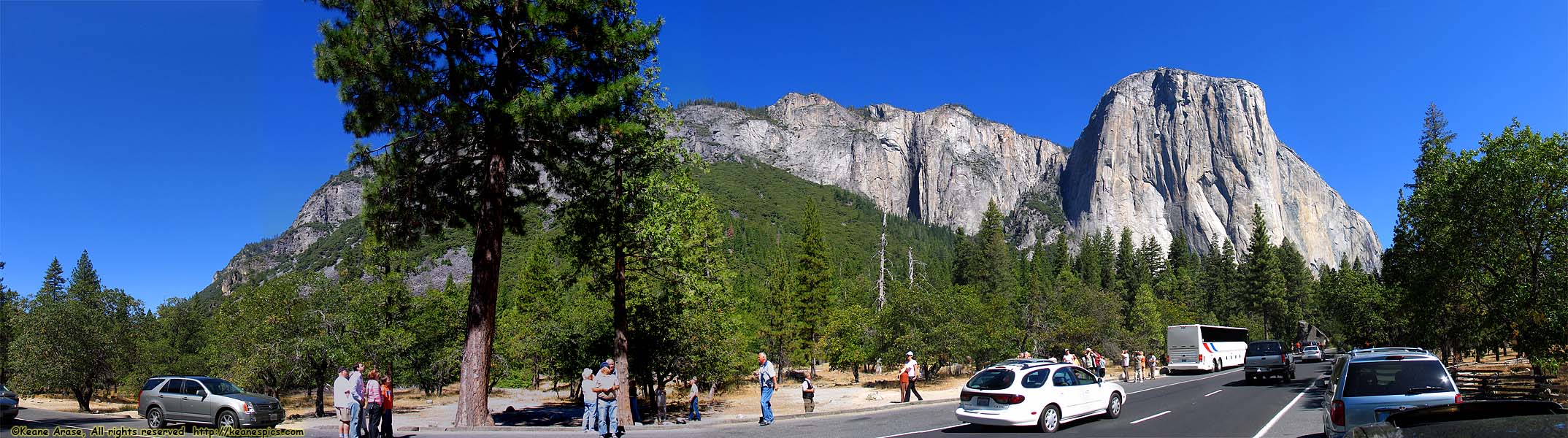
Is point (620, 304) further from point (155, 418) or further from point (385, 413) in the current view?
point (155, 418)

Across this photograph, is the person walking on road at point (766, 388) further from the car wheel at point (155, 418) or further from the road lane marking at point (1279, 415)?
the car wheel at point (155, 418)

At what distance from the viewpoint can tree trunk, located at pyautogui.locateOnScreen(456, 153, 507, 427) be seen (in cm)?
1462

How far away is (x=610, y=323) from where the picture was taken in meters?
20.3

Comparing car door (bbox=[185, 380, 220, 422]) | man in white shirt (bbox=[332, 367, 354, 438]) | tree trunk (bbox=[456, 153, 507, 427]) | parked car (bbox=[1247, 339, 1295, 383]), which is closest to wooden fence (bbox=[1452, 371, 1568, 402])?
parked car (bbox=[1247, 339, 1295, 383])

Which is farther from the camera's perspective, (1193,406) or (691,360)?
(691,360)

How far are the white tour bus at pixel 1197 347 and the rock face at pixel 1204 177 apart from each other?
477 feet

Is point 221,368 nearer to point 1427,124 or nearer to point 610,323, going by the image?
point 610,323

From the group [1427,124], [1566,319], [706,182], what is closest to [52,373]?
[1566,319]

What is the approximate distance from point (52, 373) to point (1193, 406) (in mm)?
41986

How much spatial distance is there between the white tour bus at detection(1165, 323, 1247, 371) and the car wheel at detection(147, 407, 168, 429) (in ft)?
148

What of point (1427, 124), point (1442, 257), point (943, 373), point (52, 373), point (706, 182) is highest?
point (706, 182)

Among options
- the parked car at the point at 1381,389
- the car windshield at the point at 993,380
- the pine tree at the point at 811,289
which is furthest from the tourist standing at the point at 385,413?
the pine tree at the point at 811,289

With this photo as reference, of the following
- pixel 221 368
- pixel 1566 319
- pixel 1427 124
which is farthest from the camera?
pixel 1427 124

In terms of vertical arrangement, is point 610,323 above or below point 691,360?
above
